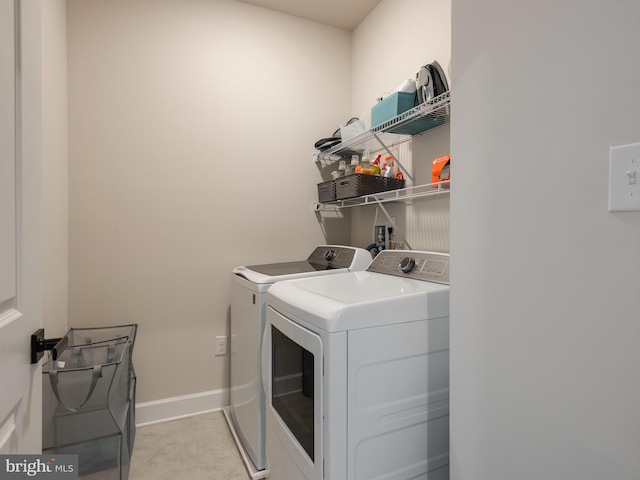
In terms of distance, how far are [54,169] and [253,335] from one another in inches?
51.6

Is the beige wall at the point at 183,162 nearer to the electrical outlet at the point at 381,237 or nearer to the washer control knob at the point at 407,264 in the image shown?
the electrical outlet at the point at 381,237

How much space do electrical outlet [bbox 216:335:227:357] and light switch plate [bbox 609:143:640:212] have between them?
2.19 meters

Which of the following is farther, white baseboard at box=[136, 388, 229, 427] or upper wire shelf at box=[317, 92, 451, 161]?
white baseboard at box=[136, 388, 229, 427]

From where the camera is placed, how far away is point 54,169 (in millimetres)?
1688

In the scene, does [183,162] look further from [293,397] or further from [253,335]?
[293,397]

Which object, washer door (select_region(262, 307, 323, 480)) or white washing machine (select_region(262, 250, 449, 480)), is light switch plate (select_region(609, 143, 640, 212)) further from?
washer door (select_region(262, 307, 323, 480))

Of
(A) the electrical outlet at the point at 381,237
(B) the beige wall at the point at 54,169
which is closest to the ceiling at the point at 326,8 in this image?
(B) the beige wall at the point at 54,169

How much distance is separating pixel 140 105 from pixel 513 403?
2.38 metres

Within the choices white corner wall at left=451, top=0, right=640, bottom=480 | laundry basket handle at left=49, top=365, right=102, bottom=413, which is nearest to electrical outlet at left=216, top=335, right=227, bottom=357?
laundry basket handle at left=49, top=365, right=102, bottom=413

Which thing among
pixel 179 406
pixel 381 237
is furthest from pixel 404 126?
pixel 179 406

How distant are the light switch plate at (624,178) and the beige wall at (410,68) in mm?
1196

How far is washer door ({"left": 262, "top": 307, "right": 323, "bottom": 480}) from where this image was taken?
103cm

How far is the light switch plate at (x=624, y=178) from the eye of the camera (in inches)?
21.8

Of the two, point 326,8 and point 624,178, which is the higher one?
point 326,8
